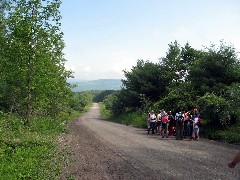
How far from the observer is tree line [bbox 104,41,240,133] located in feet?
70.5

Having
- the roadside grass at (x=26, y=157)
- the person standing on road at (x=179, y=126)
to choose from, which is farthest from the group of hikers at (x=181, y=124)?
the roadside grass at (x=26, y=157)

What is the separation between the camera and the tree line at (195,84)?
21.5m

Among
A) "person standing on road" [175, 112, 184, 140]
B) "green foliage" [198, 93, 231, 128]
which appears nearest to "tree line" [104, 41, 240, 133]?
"green foliage" [198, 93, 231, 128]

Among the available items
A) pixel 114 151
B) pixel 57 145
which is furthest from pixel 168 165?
pixel 57 145

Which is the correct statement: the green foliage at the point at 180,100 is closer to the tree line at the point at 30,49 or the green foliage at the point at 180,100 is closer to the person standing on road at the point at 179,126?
the person standing on road at the point at 179,126

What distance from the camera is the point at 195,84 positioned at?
85.9 feet

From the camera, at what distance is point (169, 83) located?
3716 centimetres

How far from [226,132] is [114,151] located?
898 centimetres

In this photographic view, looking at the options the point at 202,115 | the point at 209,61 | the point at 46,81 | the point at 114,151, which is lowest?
the point at 114,151

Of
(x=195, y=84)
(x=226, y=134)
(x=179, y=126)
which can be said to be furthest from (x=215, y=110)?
(x=195, y=84)

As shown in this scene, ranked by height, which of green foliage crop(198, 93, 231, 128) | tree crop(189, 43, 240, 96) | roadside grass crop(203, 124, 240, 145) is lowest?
roadside grass crop(203, 124, 240, 145)

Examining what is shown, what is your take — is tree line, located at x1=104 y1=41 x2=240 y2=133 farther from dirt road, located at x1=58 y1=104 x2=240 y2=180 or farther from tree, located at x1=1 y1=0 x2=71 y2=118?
tree, located at x1=1 y1=0 x2=71 y2=118

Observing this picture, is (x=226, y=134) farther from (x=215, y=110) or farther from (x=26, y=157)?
(x=26, y=157)

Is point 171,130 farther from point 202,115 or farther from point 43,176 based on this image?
point 43,176
